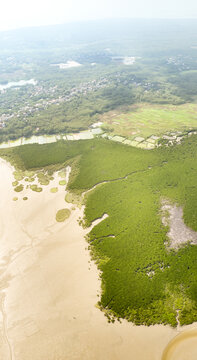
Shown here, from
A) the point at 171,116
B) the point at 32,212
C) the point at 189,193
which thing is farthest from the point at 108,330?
the point at 171,116

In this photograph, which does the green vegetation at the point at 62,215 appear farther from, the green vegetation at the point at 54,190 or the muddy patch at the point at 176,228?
the muddy patch at the point at 176,228

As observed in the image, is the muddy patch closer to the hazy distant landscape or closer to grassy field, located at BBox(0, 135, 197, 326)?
the hazy distant landscape

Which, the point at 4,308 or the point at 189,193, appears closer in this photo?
the point at 4,308

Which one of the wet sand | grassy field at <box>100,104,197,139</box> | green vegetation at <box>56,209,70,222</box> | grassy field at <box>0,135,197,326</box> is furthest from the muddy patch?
grassy field at <box>100,104,197,139</box>

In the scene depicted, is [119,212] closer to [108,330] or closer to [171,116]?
[108,330]

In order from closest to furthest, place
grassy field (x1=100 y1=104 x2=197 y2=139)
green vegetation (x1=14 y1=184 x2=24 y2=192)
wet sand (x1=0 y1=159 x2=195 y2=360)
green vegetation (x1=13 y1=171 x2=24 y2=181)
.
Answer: wet sand (x1=0 y1=159 x2=195 y2=360) < green vegetation (x1=14 y1=184 x2=24 y2=192) < green vegetation (x1=13 y1=171 x2=24 y2=181) < grassy field (x1=100 y1=104 x2=197 y2=139)
